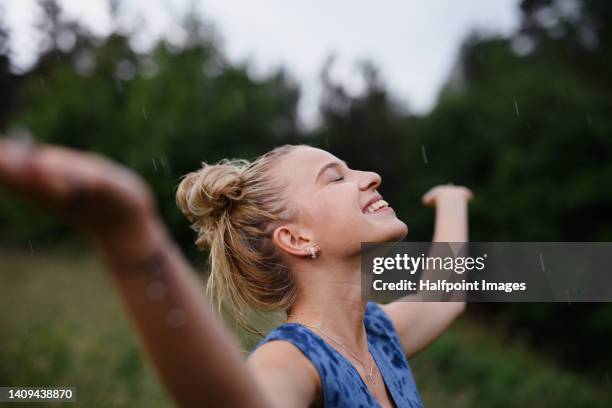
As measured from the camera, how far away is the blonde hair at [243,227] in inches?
81.5

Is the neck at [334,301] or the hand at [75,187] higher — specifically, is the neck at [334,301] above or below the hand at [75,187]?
above

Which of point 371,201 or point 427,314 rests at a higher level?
point 371,201

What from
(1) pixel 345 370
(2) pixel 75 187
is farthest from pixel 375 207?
(2) pixel 75 187

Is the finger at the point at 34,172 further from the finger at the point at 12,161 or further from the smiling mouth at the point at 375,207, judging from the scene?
the smiling mouth at the point at 375,207

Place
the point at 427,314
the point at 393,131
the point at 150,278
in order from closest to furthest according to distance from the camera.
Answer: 1. the point at 150,278
2. the point at 427,314
3. the point at 393,131

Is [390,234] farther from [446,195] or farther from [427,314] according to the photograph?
[446,195]

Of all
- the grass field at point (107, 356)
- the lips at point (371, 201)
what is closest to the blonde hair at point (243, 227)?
the lips at point (371, 201)

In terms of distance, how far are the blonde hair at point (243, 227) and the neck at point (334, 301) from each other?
0.07 meters

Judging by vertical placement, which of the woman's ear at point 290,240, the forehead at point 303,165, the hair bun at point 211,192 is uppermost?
the forehead at point 303,165

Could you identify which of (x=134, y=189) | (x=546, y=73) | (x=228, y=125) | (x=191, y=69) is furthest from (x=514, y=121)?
(x=134, y=189)

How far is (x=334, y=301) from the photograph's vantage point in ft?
6.49

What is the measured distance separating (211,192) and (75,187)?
1.33 m

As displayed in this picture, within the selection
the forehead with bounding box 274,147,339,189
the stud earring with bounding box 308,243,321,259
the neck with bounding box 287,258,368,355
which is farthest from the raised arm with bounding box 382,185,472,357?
the forehead with bounding box 274,147,339,189

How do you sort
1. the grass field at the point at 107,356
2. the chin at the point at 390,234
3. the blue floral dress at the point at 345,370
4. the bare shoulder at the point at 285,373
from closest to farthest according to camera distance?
the bare shoulder at the point at 285,373
the blue floral dress at the point at 345,370
the chin at the point at 390,234
the grass field at the point at 107,356
